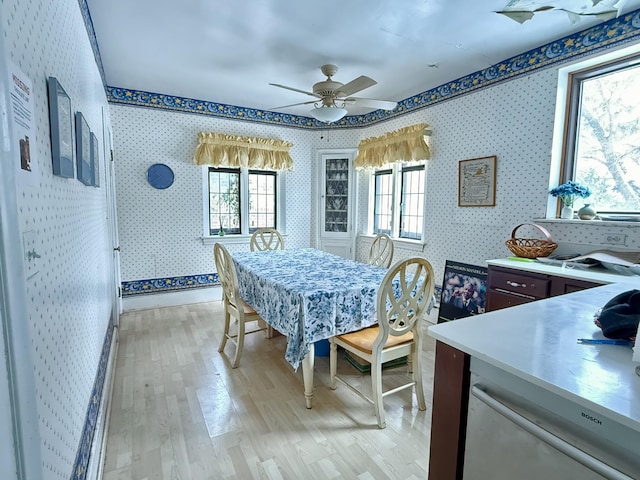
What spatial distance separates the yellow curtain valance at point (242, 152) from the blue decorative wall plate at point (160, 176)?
38 centimetres

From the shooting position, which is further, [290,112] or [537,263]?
[290,112]

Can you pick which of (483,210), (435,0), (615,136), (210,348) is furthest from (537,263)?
(210,348)

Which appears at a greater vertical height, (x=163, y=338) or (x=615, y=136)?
(x=615, y=136)

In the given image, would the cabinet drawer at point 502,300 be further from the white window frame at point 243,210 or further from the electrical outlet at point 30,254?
the white window frame at point 243,210

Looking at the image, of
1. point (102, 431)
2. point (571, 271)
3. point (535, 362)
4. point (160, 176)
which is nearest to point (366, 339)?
point (535, 362)

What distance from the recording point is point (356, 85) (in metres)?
2.68

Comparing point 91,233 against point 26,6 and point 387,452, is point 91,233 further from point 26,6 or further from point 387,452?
point 387,452

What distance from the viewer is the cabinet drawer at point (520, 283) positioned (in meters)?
2.25

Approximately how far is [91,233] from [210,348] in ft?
5.16

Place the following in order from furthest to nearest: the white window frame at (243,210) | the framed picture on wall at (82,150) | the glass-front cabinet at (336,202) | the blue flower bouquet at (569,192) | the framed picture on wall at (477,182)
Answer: the glass-front cabinet at (336,202) < the white window frame at (243,210) < the framed picture on wall at (477,182) < the blue flower bouquet at (569,192) < the framed picture on wall at (82,150)

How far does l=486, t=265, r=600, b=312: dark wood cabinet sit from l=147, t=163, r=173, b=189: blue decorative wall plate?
12.3ft

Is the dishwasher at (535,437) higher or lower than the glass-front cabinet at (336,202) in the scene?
lower

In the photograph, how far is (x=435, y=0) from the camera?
2098 mm


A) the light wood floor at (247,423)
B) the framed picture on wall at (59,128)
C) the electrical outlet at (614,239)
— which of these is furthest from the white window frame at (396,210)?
the framed picture on wall at (59,128)
